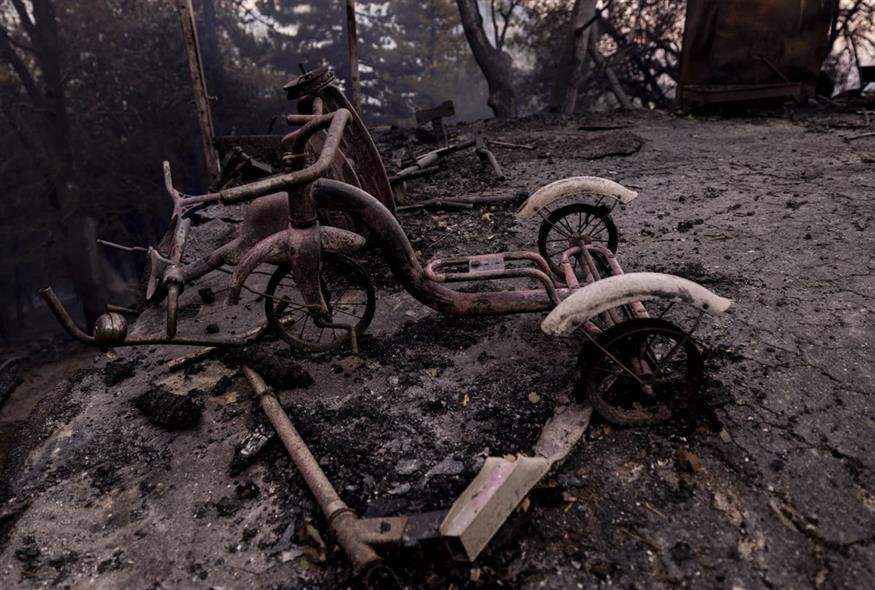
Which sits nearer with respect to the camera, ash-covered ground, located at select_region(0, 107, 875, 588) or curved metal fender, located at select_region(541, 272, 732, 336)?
ash-covered ground, located at select_region(0, 107, 875, 588)

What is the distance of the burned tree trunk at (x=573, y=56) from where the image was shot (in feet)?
39.6

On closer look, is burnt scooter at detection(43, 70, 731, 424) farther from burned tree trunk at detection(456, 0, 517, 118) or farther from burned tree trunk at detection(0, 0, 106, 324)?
burned tree trunk at detection(0, 0, 106, 324)

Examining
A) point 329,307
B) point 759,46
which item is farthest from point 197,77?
point 759,46

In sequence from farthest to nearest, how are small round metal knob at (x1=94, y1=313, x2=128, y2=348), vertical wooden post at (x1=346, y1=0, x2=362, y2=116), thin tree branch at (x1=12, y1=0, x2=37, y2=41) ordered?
thin tree branch at (x1=12, y1=0, x2=37, y2=41), vertical wooden post at (x1=346, y1=0, x2=362, y2=116), small round metal knob at (x1=94, y1=313, x2=128, y2=348)

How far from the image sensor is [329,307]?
140 inches

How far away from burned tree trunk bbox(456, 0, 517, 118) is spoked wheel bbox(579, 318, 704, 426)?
12.9 meters

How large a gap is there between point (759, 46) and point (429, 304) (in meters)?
9.79

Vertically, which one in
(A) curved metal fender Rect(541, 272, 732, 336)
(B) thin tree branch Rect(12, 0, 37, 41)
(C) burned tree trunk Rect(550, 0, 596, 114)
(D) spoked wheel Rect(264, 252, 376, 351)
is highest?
(B) thin tree branch Rect(12, 0, 37, 41)

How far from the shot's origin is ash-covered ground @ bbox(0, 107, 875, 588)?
2020 millimetres

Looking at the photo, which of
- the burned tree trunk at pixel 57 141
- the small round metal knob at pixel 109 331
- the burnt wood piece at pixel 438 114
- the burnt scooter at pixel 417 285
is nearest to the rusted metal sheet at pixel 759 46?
the burnt wood piece at pixel 438 114

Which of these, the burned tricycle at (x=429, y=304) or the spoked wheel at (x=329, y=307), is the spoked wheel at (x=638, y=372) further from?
the spoked wheel at (x=329, y=307)

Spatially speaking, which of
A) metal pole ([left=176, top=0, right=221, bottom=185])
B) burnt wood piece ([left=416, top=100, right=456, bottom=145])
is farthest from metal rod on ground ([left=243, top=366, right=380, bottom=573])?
burnt wood piece ([left=416, top=100, right=456, bottom=145])

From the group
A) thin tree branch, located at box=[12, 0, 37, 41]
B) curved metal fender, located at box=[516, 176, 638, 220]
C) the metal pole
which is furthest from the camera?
thin tree branch, located at box=[12, 0, 37, 41]

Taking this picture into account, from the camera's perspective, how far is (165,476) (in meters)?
2.64
